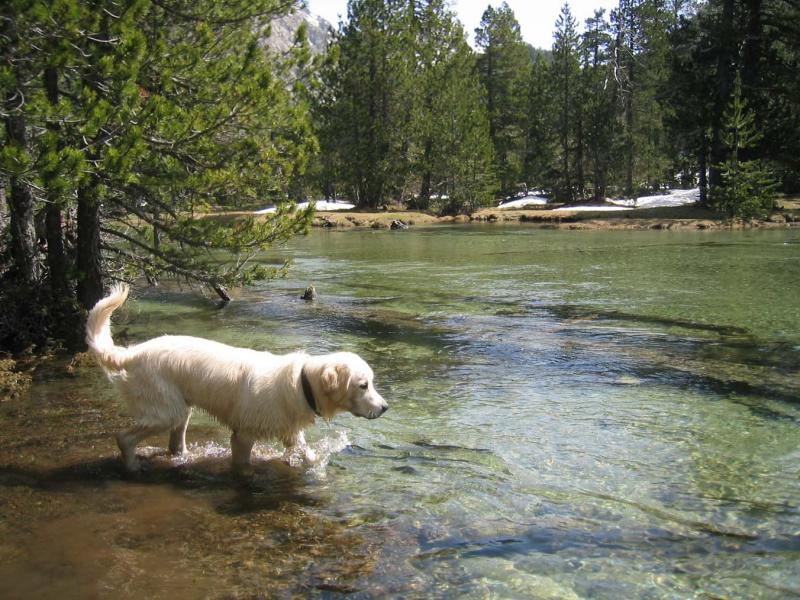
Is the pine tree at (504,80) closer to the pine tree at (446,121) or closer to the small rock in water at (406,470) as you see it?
the pine tree at (446,121)

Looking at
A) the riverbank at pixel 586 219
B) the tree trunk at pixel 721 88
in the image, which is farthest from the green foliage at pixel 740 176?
the tree trunk at pixel 721 88

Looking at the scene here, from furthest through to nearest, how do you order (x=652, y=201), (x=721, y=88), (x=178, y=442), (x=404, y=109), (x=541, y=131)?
(x=541, y=131), (x=652, y=201), (x=404, y=109), (x=721, y=88), (x=178, y=442)

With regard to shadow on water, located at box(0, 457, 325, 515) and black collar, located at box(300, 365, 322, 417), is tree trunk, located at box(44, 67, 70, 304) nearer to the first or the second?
shadow on water, located at box(0, 457, 325, 515)

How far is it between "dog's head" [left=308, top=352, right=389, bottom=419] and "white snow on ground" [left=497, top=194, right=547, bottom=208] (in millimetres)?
57092

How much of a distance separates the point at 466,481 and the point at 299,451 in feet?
4.87

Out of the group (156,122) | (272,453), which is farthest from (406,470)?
(156,122)

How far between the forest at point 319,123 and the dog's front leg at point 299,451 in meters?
3.39

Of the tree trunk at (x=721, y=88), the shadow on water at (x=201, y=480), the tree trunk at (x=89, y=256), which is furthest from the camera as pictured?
the tree trunk at (x=721, y=88)

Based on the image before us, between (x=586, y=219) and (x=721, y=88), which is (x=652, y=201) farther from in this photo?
(x=721, y=88)

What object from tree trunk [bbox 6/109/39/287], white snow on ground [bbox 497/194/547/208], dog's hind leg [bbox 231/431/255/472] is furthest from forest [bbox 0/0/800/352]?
dog's hind leg [bbox 231/431/255/472]

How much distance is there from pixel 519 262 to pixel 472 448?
1870cm

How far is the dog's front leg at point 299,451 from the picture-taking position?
20.2 feet

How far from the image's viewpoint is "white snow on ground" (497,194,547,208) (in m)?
62.3

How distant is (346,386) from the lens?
19.1ft
